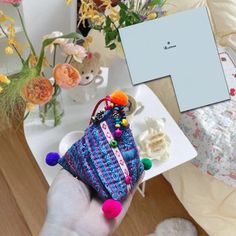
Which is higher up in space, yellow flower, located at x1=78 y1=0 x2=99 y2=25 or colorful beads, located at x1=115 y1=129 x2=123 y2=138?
yellow flower, located at x1=78 y1=0 x2=99 y2=25

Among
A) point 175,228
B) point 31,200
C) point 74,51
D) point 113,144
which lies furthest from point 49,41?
point 175,228

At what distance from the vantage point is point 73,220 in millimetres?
709

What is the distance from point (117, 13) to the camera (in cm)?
95

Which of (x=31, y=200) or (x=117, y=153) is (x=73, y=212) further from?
(x=31, y=200)

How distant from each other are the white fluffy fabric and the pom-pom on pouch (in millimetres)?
631

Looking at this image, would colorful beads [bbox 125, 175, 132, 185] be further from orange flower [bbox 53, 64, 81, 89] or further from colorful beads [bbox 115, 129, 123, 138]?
orange flower [bbox 53, 64, 81, 89]

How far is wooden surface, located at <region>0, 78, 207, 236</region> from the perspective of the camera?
1.38 meters

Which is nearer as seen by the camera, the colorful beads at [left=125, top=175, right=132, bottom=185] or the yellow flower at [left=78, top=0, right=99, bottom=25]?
the colorful beads at [left=125, top=175, right=132, bottom=185]

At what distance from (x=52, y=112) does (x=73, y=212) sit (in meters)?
0.42

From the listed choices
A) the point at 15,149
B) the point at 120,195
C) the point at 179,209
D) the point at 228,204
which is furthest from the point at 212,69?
the point at 15,149

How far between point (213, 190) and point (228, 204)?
6cm

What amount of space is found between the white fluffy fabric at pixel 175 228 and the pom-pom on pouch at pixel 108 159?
2.07 ft

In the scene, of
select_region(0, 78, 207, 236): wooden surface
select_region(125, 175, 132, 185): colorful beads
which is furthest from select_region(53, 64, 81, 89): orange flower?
select_region(0, 78, 207, 236): wooden surface

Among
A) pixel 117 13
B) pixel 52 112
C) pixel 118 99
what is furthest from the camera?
pixel 52 112
